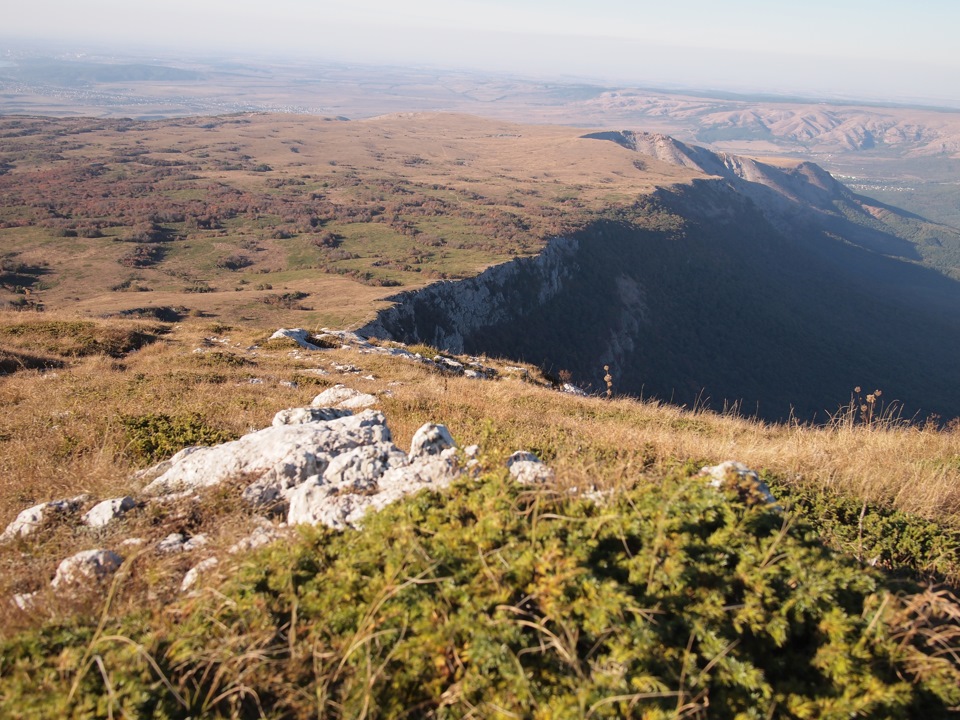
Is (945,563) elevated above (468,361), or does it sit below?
above

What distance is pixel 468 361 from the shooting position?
23734mm

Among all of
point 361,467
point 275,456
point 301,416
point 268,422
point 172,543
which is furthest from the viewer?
point 268,422

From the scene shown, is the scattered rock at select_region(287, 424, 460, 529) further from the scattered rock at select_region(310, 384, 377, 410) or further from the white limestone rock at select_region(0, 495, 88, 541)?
→ the scattered rock at select_region(310, 384, 377, 410)

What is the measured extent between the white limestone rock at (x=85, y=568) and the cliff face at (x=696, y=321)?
4023 cm

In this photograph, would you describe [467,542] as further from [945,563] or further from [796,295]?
[796,295]

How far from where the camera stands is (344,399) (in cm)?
1180

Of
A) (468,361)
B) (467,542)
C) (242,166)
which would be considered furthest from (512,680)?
(242,166)

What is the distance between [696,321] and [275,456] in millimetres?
100297

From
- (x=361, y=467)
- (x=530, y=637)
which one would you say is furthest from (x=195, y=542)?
(x=530, y=637)

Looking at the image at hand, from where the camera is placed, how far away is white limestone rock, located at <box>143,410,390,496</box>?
6.65 m

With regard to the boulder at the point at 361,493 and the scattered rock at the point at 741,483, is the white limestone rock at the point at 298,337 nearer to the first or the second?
the boulder at the point at 361,493

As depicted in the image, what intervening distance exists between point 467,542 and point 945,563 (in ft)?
15.2

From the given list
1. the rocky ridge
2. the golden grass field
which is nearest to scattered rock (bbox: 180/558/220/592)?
the rocky ridge

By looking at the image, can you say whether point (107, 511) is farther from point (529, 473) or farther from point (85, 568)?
point (529, 473)
